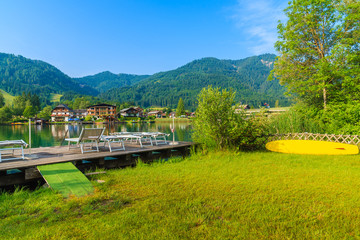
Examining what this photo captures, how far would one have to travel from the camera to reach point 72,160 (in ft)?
21.2

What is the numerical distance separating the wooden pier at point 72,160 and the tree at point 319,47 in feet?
34.2

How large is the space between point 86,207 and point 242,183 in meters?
3.39

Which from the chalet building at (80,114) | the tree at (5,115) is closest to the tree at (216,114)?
the tree at (5,115)

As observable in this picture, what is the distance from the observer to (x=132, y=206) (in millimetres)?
3740

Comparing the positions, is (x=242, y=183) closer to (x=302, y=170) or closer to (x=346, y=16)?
(x=302, y=170)

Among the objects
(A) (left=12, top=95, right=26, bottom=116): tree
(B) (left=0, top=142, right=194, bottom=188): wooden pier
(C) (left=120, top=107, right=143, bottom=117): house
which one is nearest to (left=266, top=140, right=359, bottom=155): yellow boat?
(B) (left=0, top=142, right=194, bottom=188): wooden pier

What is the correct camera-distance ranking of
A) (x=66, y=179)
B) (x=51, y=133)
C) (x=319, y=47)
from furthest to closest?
(x=51, y=133) → (x=319, y=47) → (x=66, y=179)

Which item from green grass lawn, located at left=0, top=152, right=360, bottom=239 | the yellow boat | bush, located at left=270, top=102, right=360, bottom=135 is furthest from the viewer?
bush, located at left=270, top=102, right=360, bottom=135

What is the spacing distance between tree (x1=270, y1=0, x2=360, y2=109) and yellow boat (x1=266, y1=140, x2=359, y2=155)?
5.72 m

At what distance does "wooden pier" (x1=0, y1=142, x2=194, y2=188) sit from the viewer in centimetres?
564

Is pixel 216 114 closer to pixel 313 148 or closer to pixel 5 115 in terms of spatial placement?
pixel 313 148

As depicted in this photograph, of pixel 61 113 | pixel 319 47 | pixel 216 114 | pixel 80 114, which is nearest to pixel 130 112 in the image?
pixel 80 114

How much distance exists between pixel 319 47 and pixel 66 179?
17.9 m

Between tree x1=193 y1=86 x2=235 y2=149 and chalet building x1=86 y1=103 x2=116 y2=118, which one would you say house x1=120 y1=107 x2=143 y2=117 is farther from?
tree x1=193 y1=86 x2=235 y2=149
